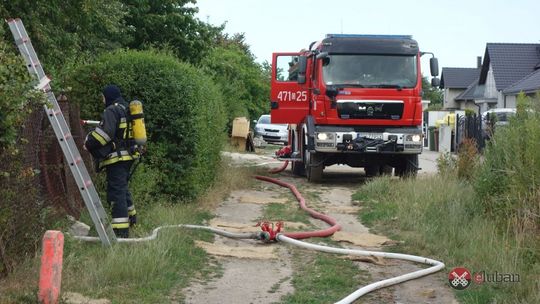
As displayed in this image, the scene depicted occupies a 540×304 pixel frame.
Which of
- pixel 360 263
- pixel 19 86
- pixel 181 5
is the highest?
pixel 181 5

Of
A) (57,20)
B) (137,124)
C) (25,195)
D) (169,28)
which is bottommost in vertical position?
(25,195)

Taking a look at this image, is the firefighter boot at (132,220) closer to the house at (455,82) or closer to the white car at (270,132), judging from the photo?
the white car at (270,132)

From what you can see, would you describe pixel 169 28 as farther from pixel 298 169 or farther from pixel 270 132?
pixel 270 132

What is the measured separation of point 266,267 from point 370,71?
8.57 m

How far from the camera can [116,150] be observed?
805cm

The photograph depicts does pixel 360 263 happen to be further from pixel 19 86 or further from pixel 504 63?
pixel 504 63

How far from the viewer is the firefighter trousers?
8.00 m

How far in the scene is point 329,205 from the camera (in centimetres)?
1270

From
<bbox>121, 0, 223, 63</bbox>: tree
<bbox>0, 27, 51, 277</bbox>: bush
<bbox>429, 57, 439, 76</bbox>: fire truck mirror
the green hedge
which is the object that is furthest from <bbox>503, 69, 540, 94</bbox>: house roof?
<bbox>0, 27, 51, 277</bbox>: bush

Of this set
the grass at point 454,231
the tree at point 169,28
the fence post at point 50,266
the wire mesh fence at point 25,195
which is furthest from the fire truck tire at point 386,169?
the fence post at point 50,266

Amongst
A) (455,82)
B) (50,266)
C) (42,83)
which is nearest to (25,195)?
(50,266)

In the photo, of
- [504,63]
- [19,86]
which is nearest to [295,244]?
[19,86]

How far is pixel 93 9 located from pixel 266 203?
435 centimetres

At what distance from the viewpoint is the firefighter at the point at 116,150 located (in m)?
7.91
